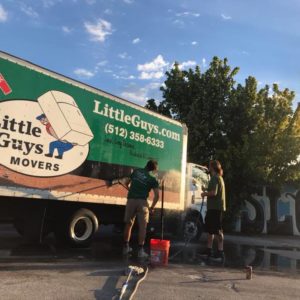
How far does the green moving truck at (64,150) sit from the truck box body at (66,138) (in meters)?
0.02

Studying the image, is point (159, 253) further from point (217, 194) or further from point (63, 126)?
point (63, 126)

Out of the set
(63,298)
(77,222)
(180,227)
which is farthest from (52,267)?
(180,227)

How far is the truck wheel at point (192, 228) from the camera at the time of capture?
43.1 ft

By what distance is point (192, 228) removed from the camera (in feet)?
43.6

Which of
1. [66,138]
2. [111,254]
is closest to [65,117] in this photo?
[66,138]

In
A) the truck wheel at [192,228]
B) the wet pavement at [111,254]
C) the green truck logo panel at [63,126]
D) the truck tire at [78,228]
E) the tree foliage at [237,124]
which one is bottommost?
the wet pavement at [111,254]

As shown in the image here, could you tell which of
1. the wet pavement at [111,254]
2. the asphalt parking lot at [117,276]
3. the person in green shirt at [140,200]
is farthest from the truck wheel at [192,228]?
the person in green shirt at [140,200]

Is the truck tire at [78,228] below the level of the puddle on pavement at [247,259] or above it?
above

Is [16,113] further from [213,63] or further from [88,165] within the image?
[213,63]

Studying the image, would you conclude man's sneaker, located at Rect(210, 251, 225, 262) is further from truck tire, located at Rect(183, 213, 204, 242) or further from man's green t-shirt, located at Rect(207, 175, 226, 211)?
truck tire, located at Rect(183, 213, 204, 242)

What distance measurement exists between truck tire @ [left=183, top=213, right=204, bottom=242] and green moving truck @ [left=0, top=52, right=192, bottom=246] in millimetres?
2846

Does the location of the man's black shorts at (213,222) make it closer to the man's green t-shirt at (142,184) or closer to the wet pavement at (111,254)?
the wet pavement at (111,254)

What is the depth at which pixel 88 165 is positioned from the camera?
367 inches

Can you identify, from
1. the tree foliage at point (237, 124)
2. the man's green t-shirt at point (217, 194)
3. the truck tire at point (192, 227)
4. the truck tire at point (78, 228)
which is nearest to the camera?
the man's green t-shirt at point (217, 194)
